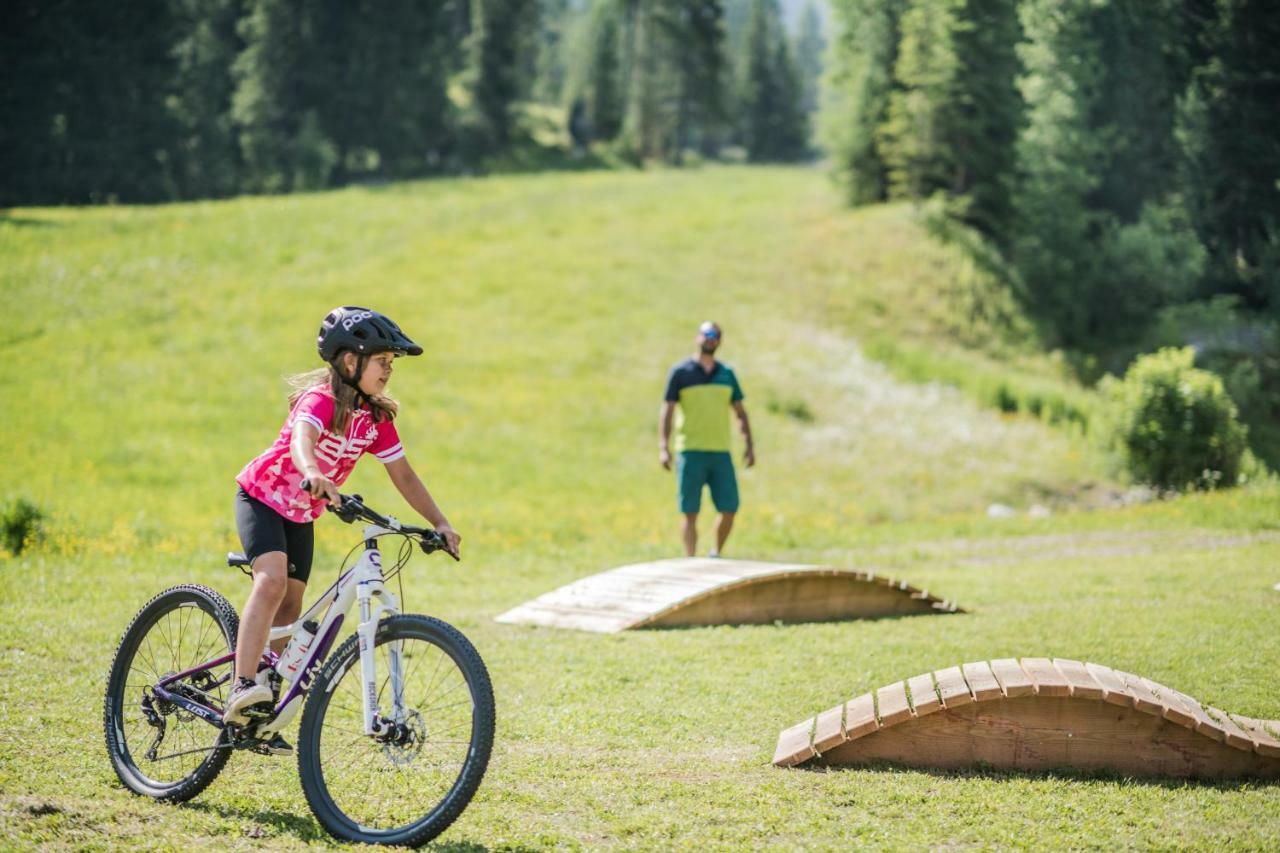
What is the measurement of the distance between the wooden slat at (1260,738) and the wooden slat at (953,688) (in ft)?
5.24

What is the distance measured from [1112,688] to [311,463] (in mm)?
4662

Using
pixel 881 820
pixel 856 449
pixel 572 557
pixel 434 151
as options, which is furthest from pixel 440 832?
pixel 434 151

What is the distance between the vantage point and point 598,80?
9350 cm

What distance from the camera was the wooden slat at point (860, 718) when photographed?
6.84 m

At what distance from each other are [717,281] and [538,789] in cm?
3400

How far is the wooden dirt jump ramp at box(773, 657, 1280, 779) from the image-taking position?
21.7 ft

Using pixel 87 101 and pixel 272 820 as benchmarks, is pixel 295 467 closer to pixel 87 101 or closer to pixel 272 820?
pixel 272 820

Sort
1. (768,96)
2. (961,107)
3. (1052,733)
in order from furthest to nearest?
(768,96), (961,107), (1052,733)

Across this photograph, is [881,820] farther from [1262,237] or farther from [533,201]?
[533,201]

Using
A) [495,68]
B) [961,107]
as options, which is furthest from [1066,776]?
[495,68]

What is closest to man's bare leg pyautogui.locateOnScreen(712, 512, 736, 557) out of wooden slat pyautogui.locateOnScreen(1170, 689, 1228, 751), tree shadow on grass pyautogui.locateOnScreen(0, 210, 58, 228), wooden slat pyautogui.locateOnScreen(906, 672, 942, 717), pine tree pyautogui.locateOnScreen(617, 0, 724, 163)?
wooden slat pyautogui.locateOnScreen(906, 672, 942, 717)

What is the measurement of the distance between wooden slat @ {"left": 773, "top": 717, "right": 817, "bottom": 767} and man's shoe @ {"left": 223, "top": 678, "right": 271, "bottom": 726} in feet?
9.84

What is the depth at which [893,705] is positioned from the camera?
7059mm

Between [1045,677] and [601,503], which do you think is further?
[601,503]
